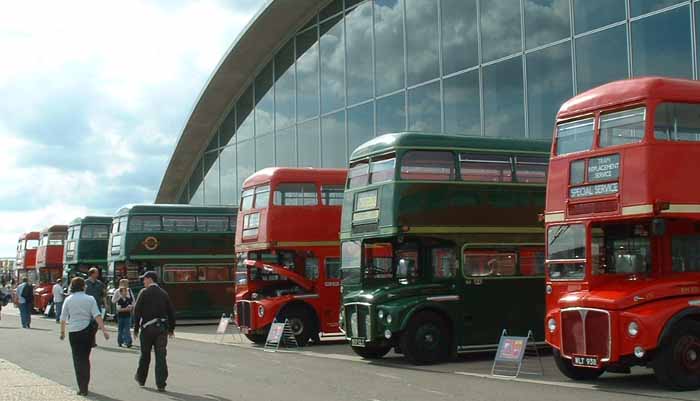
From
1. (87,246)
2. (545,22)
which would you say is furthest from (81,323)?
(87,246)

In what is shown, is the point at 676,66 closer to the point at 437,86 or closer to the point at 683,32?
the point at 683,32

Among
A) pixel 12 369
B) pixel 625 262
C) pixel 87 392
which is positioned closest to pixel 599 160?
pixel 625 262

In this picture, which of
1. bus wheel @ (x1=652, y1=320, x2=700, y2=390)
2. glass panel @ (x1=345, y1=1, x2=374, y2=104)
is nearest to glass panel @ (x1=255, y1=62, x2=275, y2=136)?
glass panel @ (x1=345, y1=1, x2=374, y2=104)

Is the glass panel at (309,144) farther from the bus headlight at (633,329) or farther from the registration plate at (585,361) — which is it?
the bus headlight at (633,329)

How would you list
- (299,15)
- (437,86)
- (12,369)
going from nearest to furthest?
(12,369) → (437,86) → (299,15)

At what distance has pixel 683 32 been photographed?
21.1m

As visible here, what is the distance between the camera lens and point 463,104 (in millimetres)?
27828

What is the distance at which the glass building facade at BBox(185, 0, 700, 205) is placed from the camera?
73.9 feet

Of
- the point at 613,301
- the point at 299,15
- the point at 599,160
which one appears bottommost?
the point at 613,301

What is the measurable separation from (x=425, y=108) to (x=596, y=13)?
7.24 meters

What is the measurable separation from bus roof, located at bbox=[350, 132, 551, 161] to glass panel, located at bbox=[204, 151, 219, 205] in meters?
26.7

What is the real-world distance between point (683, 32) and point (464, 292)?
7.77m

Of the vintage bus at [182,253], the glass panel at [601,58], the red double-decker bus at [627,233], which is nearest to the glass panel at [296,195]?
the glass panel at [601,58]

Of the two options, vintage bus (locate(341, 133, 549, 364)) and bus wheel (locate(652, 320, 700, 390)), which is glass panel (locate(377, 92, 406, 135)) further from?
bus wheel (locate(652, 320, 700, 390))
